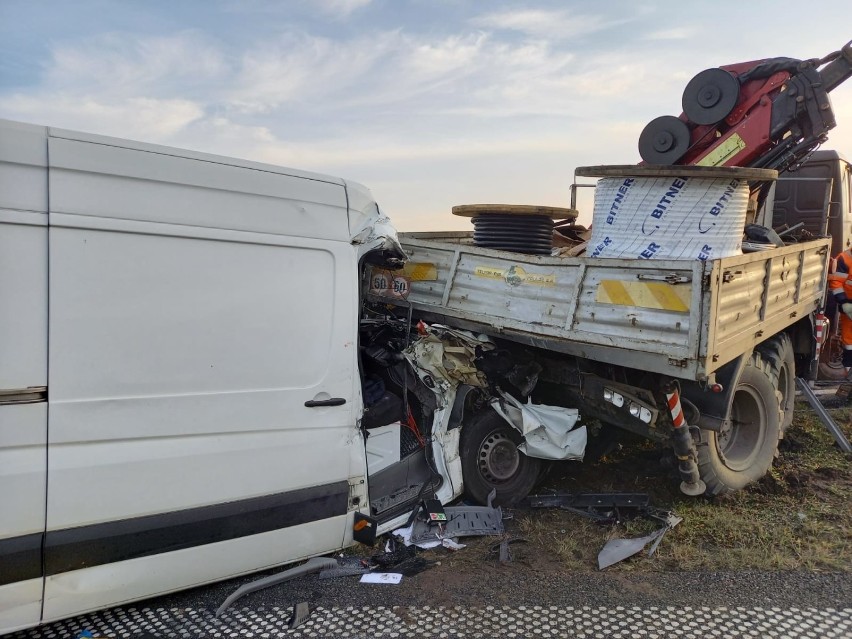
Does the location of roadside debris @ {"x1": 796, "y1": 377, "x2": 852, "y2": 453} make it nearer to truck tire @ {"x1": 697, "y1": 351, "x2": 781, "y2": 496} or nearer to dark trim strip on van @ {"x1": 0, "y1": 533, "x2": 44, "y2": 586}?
truck tire @ {"x1": 697, "y1": 351, "x2": 781, "y2": 496}

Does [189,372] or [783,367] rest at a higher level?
[189,372]

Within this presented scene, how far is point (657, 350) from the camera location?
143 inches

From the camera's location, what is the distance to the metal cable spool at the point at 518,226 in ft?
15.8

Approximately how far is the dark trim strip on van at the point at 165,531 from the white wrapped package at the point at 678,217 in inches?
94.1

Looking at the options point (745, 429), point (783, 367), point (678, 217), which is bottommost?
point (745, 429)

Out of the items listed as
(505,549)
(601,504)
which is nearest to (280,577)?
(505,549)

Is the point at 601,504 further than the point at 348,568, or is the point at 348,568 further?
the point at 601,504

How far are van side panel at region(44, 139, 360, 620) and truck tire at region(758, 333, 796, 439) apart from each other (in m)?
3.57

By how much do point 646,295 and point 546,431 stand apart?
1149mm

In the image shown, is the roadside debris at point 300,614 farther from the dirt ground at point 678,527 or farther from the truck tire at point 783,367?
the truck tire at point 783,367

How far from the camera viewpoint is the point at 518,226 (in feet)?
15.8

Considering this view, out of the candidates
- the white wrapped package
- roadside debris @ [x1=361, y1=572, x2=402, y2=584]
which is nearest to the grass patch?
roadside debris @ [x1=361, y1=572, x2=402, y2=584]

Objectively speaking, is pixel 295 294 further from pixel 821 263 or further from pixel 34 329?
pixel 821 263

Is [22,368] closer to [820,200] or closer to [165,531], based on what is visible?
[165,531]
